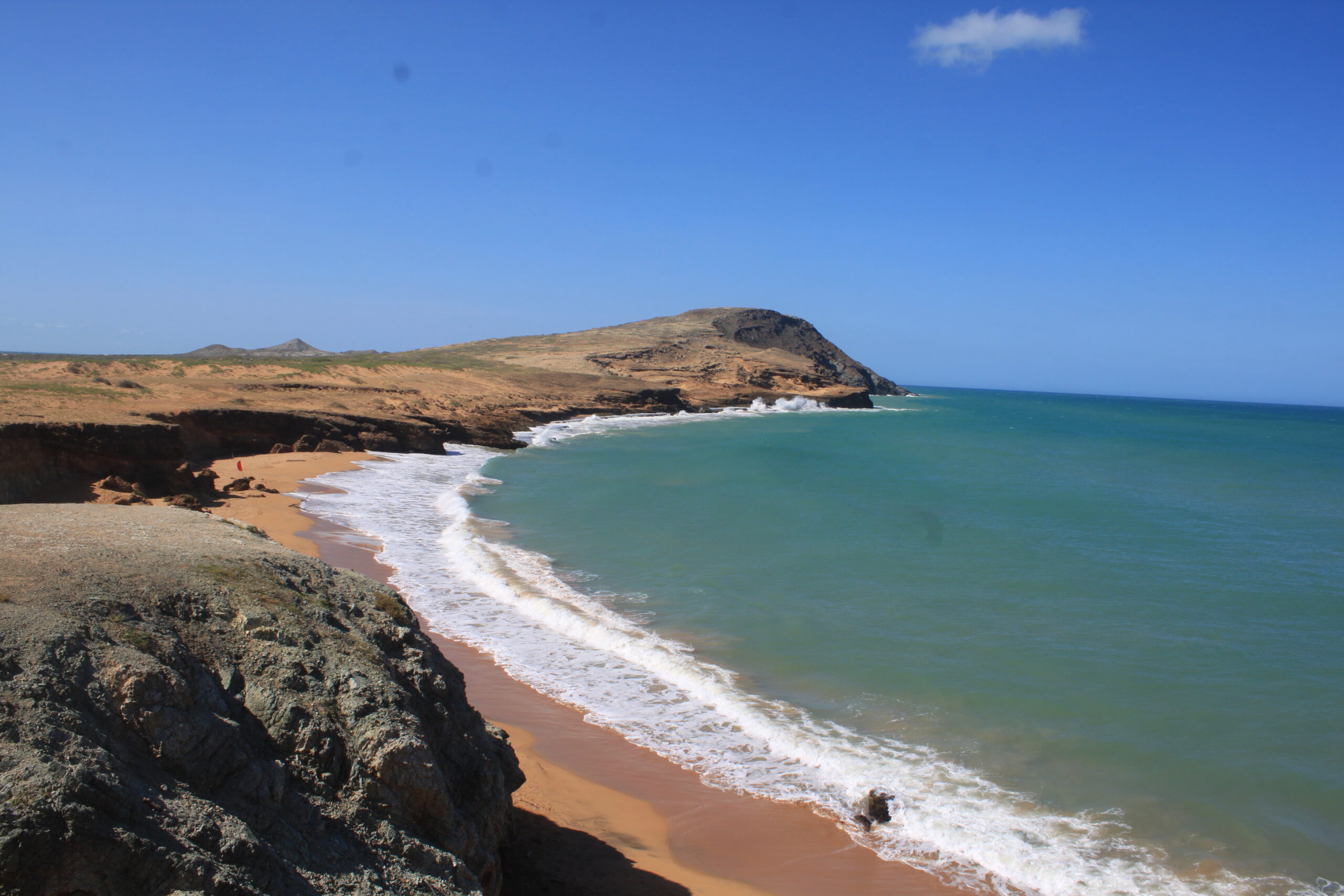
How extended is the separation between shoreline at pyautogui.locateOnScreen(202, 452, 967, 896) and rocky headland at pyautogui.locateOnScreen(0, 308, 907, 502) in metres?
10.7

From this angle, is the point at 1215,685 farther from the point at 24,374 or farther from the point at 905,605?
the point at 24,374

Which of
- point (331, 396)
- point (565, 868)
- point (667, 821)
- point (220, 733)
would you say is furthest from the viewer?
point (331, 396)

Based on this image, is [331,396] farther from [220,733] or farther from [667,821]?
[220,733]

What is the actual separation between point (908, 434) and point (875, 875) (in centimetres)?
4754

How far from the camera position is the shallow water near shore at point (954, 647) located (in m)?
6.72

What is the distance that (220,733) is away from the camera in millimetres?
3479

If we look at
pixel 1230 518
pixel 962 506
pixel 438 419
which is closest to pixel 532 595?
pixel 962 506

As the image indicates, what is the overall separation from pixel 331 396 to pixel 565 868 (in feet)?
99.2

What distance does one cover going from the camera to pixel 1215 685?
9578 mm

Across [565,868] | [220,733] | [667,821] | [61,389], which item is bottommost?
[667,821]

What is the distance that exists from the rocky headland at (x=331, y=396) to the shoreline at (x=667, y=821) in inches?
420

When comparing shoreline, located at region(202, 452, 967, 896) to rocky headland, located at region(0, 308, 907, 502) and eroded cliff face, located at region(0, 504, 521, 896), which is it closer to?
eroded cliff face, located at region(0, 504, 521, 896)

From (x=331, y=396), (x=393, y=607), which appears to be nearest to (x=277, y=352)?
(x=331, y=396)

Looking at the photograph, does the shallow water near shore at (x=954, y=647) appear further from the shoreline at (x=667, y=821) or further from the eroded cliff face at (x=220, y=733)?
the eroded cliff face at (x=220, y=733)
